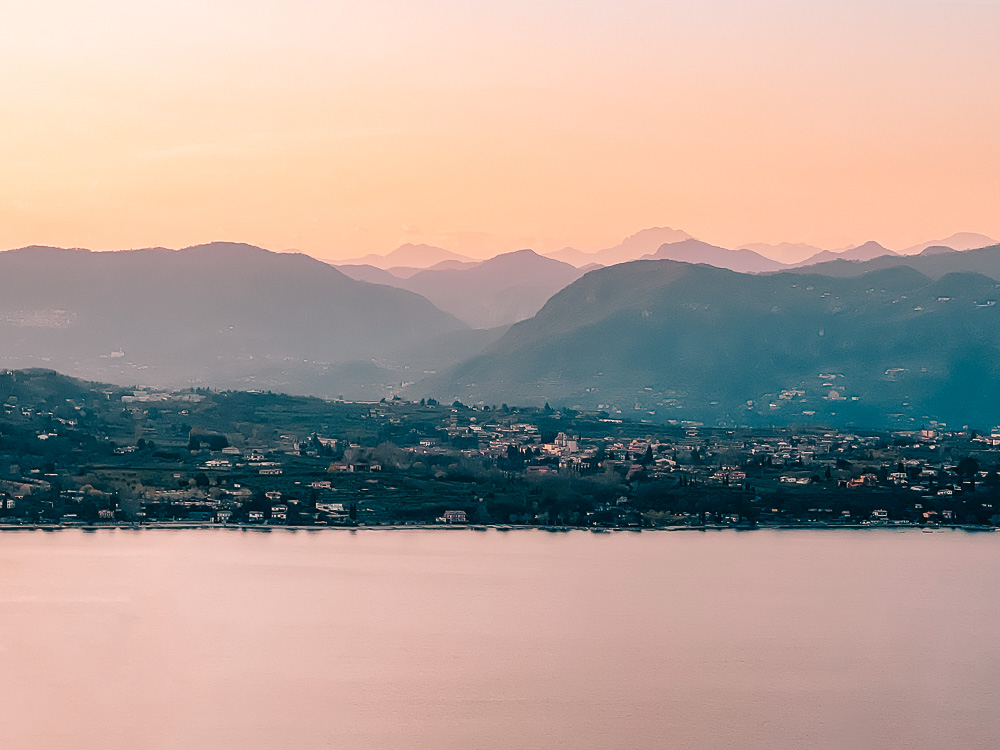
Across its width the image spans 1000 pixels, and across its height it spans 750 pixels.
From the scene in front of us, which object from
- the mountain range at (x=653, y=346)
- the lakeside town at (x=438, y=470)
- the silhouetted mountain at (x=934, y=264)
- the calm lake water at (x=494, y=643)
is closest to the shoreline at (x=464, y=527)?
the lakeside town at (x=438, y=470)

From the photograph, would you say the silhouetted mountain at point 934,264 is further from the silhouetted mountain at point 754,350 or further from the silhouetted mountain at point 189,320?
the silhouetted mountain at point 189,320

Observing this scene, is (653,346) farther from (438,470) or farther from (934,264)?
(438,470)

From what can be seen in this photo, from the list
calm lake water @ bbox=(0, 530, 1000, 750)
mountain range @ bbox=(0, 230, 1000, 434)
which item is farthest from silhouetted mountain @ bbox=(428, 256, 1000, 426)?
calm lake water @ bbox=(0, 530, 1000, 750)

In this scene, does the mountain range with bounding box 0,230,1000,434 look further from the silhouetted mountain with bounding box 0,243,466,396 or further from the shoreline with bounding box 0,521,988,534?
the shoreline with bounding box 0,521,988,534

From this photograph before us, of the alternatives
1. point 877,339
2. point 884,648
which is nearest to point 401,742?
point 884,648

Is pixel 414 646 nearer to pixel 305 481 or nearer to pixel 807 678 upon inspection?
pixel 807 678
